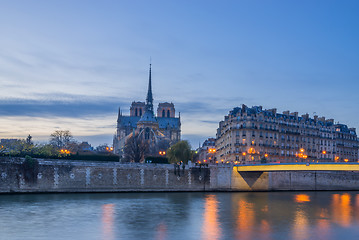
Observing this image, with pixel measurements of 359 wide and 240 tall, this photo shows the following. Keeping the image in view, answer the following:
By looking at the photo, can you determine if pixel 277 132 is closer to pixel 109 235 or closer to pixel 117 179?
pixel 117 179

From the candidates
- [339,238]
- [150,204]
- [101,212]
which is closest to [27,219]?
[101,212]

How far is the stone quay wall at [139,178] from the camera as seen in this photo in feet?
198

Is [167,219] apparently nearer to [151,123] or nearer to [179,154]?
[179,154]

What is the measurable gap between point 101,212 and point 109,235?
11.6 m

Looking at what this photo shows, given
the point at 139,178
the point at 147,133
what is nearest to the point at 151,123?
the point at 147,133

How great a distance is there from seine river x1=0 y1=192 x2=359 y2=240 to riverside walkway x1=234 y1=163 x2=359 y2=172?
5.15 metres

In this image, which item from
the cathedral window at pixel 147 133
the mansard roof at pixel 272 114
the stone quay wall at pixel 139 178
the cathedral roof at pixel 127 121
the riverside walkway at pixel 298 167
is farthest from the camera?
the cathedral roof at pixel 127 121

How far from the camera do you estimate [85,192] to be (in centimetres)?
6462

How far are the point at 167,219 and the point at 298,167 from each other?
30477 millimetres

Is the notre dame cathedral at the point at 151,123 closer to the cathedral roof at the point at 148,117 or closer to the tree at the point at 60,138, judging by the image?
the cathedral roof at the point at 148,117

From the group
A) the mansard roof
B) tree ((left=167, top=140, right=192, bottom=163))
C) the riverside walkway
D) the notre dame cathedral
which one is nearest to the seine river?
the riverside walkway

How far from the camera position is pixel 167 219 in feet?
134

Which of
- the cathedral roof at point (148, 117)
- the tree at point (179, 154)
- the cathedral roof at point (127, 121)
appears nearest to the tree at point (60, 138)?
the tree at point (179, 154)

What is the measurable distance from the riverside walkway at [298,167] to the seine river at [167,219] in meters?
5.15
